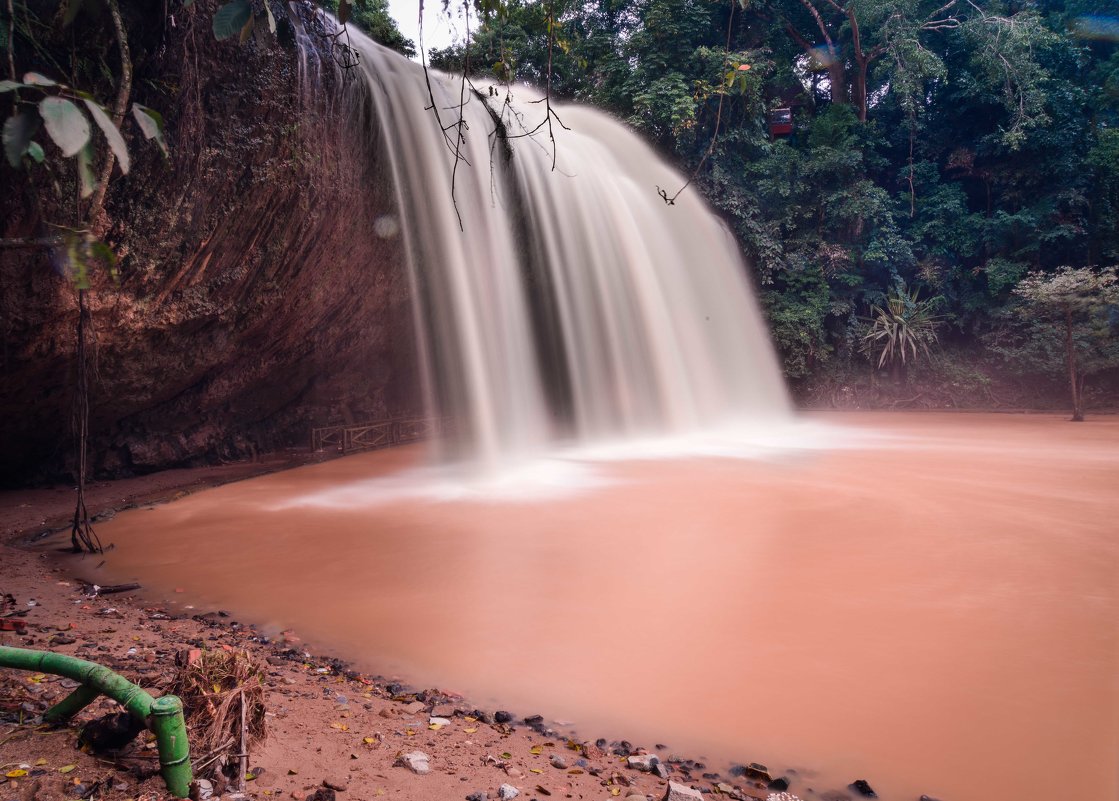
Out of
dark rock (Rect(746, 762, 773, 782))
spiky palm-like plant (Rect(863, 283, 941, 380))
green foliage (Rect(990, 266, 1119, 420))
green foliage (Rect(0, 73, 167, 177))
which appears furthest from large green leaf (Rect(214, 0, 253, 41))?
spiky palm-like plant (Rect(863, 283, 941, 380))

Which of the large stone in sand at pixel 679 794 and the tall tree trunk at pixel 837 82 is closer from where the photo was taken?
the large stone in sand at pixel 679 794

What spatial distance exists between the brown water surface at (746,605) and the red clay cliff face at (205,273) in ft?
6.64

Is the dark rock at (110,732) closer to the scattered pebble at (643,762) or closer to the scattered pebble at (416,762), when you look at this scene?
the scattered pebble at (416,762)

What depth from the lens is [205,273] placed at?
24.6ft

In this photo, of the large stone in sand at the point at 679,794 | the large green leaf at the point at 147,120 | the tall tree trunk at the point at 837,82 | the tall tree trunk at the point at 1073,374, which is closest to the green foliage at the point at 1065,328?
the tall tree trunk at the point at 1073,374

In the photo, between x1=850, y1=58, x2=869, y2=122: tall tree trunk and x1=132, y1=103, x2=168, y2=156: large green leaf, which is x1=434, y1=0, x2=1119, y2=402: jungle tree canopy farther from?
x1=132, y1=103, x2=168, y2=156: large green leaf

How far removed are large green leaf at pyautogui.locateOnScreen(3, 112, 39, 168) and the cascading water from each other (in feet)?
23.5

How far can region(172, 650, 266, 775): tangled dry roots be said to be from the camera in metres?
1.86

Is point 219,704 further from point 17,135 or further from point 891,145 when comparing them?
point 891,145

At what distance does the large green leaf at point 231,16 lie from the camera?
2.56 metres

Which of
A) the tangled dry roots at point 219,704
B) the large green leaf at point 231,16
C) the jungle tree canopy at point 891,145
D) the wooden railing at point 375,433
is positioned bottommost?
the wooden railing at point 375,433

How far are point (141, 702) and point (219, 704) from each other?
41 cm

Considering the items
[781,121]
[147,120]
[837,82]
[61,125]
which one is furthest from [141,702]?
[837,82]

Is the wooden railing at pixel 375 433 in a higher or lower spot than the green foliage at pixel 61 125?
lower
